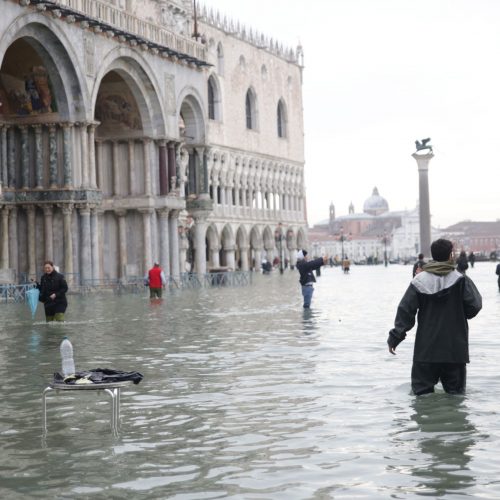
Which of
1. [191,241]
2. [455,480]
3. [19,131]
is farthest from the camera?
[191,241]

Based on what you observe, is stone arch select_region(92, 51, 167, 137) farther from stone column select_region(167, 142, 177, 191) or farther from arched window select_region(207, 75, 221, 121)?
Answer: arched window select_region(207, 75, 221, 121)

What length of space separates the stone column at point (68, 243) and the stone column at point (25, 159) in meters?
1.54

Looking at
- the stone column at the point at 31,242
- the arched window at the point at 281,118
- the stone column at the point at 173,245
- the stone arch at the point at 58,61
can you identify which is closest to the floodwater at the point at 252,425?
the stone arch at the point at 58,61

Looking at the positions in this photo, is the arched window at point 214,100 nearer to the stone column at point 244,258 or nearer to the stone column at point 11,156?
the stone column at point 244,258

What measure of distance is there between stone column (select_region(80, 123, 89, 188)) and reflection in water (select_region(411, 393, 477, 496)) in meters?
26.0

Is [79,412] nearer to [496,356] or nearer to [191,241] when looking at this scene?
[496,356]

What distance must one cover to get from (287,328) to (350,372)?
21.7ft

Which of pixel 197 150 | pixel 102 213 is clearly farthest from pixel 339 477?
pixel 197 150

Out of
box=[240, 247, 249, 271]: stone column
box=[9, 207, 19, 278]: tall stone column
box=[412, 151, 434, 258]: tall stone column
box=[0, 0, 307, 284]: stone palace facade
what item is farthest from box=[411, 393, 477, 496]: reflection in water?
box=[240, 247, 249, 271]: stone column

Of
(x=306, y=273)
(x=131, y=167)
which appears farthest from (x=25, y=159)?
(x=306, y=273)

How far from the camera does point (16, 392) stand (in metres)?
10.5

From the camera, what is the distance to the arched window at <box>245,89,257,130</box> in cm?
7975

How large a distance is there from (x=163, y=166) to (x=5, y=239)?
287 inches

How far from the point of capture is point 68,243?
34.4m
